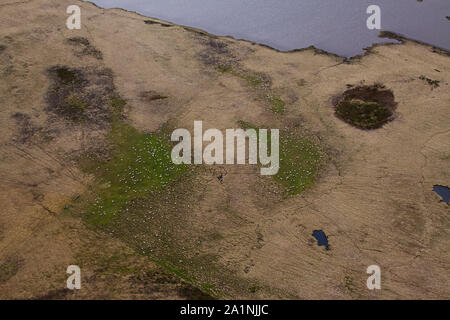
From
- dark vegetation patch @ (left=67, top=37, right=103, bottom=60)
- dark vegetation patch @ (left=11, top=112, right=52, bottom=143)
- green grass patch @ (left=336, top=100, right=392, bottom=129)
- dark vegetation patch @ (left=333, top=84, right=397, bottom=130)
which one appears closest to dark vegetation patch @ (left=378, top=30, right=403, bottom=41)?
dark vegetation patch @ (left=333, top=84, right=397, bottom=130)

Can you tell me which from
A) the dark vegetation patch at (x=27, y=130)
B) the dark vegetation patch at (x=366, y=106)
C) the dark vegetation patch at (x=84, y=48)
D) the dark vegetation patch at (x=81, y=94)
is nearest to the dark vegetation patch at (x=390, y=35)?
the dark vegetation patch at (x=366, y=106)

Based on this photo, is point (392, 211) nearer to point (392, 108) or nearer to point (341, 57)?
point (392, 108)

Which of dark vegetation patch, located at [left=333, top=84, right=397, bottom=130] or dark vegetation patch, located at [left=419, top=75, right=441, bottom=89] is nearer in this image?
dark vegetation patch, located at [left=333, top=84, right=397, bottom=130]

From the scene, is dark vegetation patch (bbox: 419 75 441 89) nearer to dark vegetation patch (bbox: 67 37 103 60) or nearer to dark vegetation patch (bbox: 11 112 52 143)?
dark vegetation patch (bbox: 67 37 103 60)

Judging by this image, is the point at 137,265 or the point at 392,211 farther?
the point at 392,211
